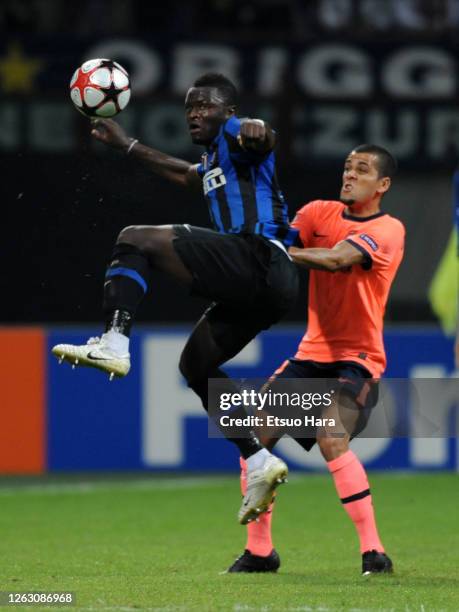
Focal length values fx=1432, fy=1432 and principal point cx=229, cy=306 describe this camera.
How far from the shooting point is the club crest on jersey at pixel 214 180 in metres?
6.16

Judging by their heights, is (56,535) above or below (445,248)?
below

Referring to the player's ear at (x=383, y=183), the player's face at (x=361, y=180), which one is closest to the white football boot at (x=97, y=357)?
the player's face at (x=361, y=180)

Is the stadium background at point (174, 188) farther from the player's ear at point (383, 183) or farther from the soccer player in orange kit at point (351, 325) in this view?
the player's ear at point (383, 183)

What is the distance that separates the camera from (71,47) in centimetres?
1391

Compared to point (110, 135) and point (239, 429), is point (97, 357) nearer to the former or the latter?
point (239, 429)

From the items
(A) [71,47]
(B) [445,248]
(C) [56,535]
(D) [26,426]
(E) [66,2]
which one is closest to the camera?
(C) [56,535]

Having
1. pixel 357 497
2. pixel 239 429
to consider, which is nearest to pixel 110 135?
pixel 239 429

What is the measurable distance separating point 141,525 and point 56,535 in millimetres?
711

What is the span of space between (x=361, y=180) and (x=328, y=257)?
55 centimetres

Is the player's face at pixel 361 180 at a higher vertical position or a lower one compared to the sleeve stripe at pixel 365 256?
higher

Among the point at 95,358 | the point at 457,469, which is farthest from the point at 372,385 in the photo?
the point at 457,469

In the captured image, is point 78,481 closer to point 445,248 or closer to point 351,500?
point 445,248

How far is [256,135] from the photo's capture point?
577 cm

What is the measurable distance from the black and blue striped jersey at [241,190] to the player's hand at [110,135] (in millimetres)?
798
